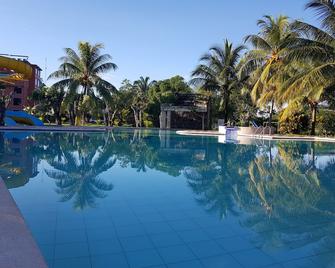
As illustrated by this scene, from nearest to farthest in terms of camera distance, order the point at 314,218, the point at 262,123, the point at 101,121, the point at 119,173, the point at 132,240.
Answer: the point at 132,240 < the point at 314,218 < the point at 119,173 < the point at 262,123 < the point at 101,121

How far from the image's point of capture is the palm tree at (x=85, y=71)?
27828mm

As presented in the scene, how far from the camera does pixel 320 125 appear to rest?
26.2m

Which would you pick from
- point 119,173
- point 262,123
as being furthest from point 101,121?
point 119,173

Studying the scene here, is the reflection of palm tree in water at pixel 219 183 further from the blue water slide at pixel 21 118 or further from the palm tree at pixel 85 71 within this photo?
the blue water slide at pixel 21 118

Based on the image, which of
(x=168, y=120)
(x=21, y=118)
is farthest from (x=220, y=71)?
(x=21, y=118)

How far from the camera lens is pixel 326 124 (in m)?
26.0

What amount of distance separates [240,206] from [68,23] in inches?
619

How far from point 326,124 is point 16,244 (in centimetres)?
2646

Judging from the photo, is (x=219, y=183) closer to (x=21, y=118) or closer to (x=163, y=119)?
(x=21, y=118)

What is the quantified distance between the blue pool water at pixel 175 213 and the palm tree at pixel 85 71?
18.7 metres

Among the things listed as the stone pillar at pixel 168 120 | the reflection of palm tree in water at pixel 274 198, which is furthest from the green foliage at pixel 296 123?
the reflection of palm tree in water at pixel 274 198

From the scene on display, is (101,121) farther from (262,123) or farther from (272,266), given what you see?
(272,266)

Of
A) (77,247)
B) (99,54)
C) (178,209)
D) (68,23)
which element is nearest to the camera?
(77,247)

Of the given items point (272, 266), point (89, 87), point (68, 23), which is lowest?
point (272, 266)
